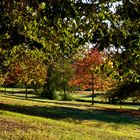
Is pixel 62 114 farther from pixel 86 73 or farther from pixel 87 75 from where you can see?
pixel 87 75

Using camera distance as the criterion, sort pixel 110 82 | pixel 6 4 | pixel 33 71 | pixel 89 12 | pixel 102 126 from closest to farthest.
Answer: pixel 89 12, pixel 6 4, pixel 102 126, pixel 33 71, pixel 110 82

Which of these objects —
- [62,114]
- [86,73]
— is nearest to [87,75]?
[86,73]

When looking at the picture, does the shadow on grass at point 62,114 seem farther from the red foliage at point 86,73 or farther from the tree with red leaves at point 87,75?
the tree with red leaves at point 87,75

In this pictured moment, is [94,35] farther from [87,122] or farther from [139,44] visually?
[87,122]

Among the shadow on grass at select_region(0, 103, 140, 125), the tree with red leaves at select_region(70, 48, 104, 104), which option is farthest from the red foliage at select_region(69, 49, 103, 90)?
the shadow on grass at select_region(0, 103, 140, 125)

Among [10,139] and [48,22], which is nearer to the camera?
[48,22]

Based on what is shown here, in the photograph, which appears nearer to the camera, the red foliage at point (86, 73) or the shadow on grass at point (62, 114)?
the shadow on grass at point (62, 114)

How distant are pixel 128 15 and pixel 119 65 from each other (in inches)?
74.5

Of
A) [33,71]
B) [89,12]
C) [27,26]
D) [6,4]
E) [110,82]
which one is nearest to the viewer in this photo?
[89,12]

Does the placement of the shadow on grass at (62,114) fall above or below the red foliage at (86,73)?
below

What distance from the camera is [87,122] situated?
29906 mm

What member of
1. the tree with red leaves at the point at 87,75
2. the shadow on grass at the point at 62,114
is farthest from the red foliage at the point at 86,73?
the shadow on grass at the point at 62,114

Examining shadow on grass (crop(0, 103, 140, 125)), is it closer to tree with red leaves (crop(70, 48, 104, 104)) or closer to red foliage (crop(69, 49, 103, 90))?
red foliage (crop(69, 49, 103, 90))

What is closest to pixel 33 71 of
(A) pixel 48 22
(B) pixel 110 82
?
(B) pixel 110 82
